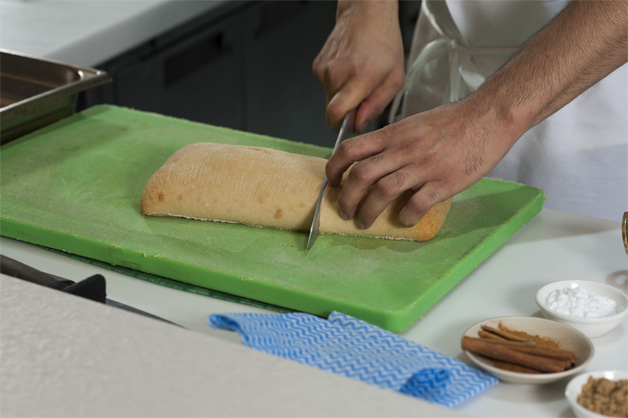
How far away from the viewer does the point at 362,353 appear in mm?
811

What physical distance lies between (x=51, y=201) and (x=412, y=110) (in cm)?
86

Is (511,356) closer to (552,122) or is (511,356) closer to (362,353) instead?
(362,353)

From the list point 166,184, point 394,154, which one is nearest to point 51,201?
point 166,184

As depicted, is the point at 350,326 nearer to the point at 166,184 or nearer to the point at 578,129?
the point at 166,184

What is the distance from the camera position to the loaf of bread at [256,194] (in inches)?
42.8

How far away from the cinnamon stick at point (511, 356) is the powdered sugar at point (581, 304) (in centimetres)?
12

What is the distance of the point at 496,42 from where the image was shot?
1497 millimetres

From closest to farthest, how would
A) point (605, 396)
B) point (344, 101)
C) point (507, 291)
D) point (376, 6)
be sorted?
point (605, 396) → point (507, 291) → point (344, 101) → point (376, 6)

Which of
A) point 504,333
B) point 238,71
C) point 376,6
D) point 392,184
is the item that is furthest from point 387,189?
point 238,71

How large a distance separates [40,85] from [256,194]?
644 mm

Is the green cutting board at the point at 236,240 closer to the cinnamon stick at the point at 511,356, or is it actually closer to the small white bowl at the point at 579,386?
the cinnamon stick at the point at 511,356

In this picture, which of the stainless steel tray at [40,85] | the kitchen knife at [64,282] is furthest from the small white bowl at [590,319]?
the stainless steel tray at [40,85]

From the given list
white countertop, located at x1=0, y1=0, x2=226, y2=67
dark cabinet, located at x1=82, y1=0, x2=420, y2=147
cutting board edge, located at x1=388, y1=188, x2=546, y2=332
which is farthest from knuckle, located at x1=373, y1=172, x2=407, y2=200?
dark cabinet, located at x1=82, y1=0, x2=420, y2=147

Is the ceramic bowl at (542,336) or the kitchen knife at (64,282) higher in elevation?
the kitchen knife at (64,282)
